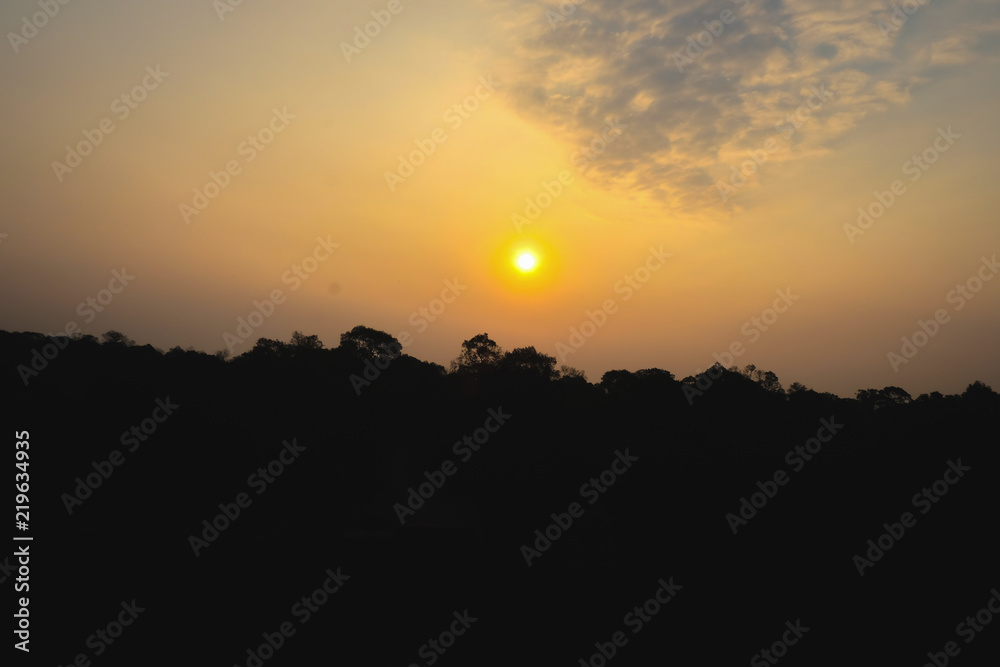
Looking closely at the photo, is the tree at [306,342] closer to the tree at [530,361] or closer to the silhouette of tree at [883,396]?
the tree at [530,361]

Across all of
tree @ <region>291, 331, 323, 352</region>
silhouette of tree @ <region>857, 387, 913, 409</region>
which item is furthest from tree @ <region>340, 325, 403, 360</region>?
silhouette of tree @ <region>857, 387, 913, 409</region>

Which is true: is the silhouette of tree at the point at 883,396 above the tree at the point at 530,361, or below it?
above

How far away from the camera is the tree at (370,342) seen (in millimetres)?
83625

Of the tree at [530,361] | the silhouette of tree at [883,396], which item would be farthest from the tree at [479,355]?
the silhouette of tree at [883,396]

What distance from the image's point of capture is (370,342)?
279ft

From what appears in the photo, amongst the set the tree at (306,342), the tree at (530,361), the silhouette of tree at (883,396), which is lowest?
the tree at (306,342)

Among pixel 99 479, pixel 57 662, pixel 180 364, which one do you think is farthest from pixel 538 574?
pixel 180 364

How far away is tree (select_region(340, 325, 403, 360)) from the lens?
274ft

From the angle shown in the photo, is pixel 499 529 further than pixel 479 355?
No

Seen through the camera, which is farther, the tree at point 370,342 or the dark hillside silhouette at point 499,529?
the tree at point 370,342

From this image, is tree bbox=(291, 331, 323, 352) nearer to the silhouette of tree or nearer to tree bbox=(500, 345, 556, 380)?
tree bbox=(500, 345, 556, 380)

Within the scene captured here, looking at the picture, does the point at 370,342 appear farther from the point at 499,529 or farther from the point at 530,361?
the point at 499,529

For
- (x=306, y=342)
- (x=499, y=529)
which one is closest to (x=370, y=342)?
(x=306, y=342)

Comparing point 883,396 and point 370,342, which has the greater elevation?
point 883,396
